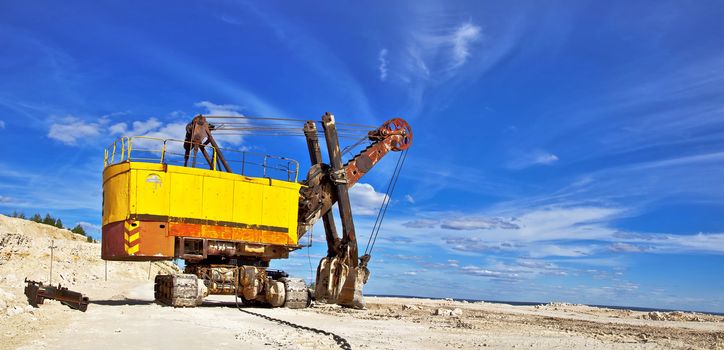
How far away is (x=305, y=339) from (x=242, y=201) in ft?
33.1

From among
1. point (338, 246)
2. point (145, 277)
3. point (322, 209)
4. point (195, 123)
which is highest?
point (195, 123)

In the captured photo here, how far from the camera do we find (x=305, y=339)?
413 inches

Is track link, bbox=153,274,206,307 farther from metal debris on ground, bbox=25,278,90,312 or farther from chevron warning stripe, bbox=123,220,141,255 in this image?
metal debris on ground, bbox=25,278,90,312

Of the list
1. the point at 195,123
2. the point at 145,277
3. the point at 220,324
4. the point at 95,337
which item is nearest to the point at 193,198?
the point at 195,123

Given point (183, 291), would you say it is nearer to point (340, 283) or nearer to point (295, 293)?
point (295, 293)

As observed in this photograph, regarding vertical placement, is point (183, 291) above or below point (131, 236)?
below

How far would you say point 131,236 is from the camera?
58.2ft

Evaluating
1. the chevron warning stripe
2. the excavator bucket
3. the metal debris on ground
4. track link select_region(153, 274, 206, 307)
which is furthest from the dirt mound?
the metal debris on ground

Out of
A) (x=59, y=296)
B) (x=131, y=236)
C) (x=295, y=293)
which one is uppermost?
(x=131, y=236)

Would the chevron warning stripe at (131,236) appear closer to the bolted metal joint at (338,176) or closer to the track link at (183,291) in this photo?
the track link at (183,291)

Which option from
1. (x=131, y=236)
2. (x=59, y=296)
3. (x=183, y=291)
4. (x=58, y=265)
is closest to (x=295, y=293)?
(x=183, y=291)

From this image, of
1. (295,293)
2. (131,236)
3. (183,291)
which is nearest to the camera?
(131,236)

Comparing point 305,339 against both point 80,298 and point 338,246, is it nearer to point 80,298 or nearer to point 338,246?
point 80,298

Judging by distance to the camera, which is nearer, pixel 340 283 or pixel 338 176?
pixel 340 283
